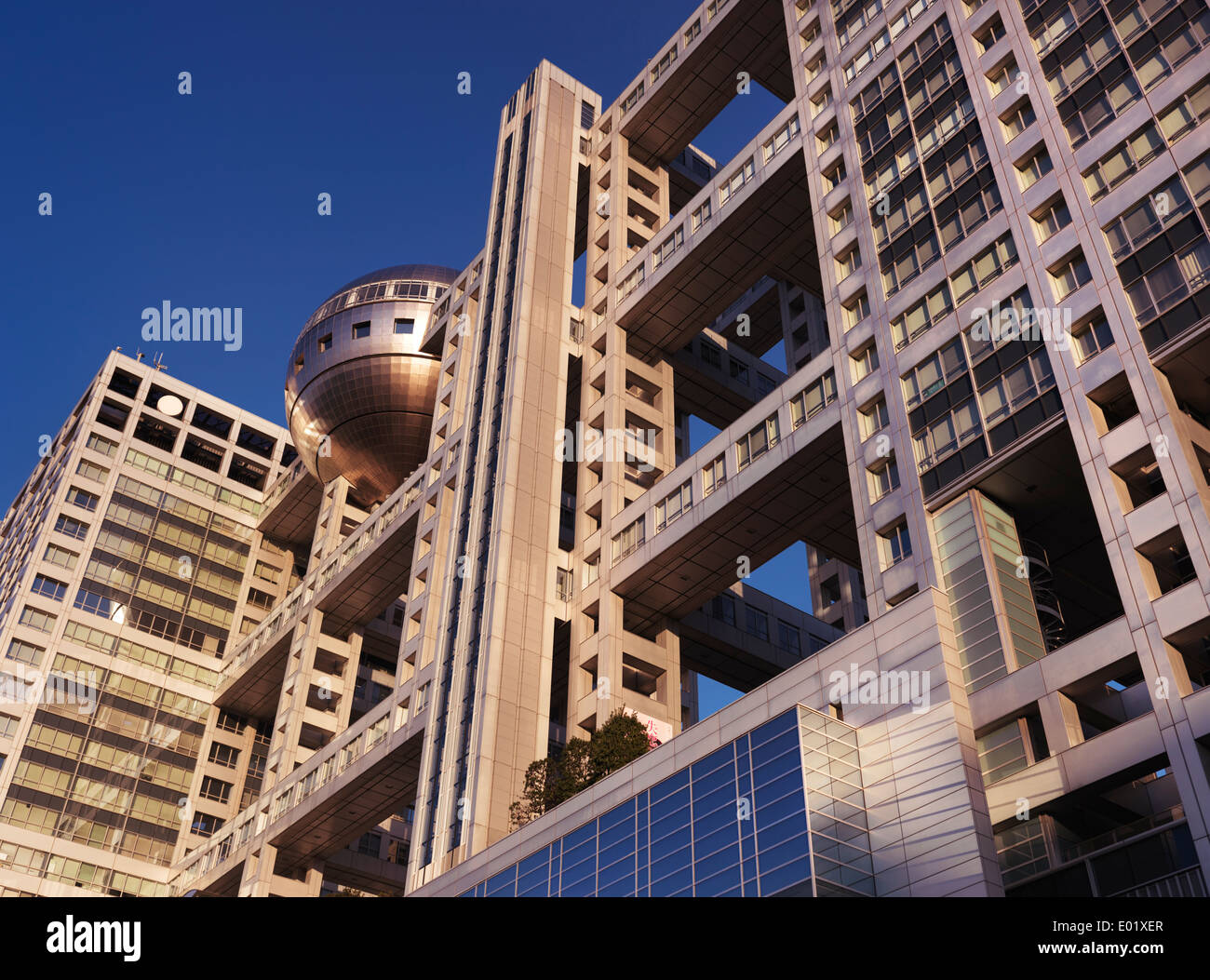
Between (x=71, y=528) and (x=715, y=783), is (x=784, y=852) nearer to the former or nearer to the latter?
(x=715, y=783)

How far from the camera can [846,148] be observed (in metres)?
52.2

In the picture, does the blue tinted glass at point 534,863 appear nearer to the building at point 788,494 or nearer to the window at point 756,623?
the building at point 788,494

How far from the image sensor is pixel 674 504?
55844mm

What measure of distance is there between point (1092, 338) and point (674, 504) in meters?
22.1

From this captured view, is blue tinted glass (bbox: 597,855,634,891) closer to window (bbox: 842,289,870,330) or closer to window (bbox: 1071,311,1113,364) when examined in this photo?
window (bbox: 1071,311,1113,364)

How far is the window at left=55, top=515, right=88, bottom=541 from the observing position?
87250mm

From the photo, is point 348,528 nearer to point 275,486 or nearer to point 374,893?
point 275,486

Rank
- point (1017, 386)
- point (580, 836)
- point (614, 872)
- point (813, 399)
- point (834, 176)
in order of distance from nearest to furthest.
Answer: point (614, 872)
point (580, 836)
point (1017, 386)
point (813, 399)
point (834, 176)

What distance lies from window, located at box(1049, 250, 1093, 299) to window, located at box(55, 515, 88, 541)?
70595 millimetres

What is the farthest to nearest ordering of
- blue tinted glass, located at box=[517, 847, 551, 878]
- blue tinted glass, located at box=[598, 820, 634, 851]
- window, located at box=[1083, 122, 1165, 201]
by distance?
blue tinted glass, located at box=[517, 847, 551, 878] → window, located at box=[1083, 122, 1165, 201] → blue tinted glass, located at box=[598, 820, 634, 851]

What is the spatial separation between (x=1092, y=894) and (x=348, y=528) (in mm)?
63892

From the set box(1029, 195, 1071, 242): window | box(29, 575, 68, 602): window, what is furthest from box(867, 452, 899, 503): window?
box(29, 575, 68, 602): window

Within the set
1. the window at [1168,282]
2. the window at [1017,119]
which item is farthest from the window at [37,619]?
the window at [1168,282]

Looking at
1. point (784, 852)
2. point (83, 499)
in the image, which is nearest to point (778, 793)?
point (784, 852)
